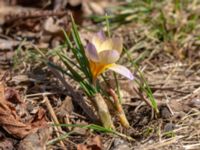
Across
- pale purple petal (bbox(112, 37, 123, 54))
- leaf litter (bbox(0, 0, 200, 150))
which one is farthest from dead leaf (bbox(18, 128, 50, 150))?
pale purple petal (bbox(112, 37, 123, 54))

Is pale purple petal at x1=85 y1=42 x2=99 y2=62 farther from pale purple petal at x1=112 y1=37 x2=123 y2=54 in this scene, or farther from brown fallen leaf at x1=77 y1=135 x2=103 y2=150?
brown fallen leaf at x1=77 y1=135 x2=103 y2=150

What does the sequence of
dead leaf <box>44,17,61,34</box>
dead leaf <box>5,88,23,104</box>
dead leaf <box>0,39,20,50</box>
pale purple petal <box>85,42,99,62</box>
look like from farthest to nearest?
1. dead leaf <box>44,17,61,34</box>
2. dead leaf <box>0,39,20,50</box>
3. dead leaf <box>5,88,23,104</box>
4. pale purple petal <box>85,42,99,62</box>

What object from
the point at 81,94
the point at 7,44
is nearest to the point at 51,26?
the point at 7,44

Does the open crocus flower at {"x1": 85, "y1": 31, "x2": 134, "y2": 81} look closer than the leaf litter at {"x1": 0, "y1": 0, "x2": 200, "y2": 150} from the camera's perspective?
Yes

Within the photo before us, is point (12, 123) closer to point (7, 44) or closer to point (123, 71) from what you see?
point (123, 71)

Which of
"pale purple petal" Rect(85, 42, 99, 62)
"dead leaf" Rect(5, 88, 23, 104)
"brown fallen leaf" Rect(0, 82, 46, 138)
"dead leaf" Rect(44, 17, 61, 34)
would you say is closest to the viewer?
"pale purple petal" Rect(85, 42, 99, 62)

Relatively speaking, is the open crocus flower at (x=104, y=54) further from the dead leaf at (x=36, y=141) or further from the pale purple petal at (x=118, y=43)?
the dead leaf at (x=36, y=141)

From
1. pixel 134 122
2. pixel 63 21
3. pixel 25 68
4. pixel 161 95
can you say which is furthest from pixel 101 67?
pixel 63 21

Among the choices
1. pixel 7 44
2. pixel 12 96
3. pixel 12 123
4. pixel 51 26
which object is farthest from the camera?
pixel 51 26
